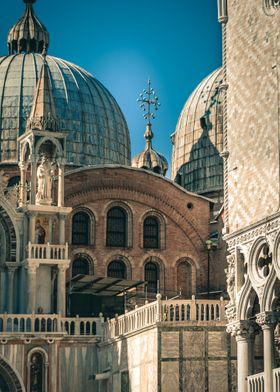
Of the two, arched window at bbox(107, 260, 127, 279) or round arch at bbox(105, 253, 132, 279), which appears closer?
round arch at bbox(105, 253, 132, 279)

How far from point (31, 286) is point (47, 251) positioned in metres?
1.44

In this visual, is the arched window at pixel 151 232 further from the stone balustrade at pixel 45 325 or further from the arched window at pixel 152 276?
the stone balustrade at pixel 45 325

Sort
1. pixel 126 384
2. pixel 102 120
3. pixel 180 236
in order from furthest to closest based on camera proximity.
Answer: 1. pixel 102 120
2. pixel 180 236
3. pixel 126 384

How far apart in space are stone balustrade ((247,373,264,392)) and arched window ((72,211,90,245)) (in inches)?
730

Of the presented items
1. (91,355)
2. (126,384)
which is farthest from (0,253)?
(126,384)

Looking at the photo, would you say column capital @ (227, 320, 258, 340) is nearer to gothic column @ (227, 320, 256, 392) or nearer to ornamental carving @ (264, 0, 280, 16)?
gothic column @ (227, 320, 256, 392)

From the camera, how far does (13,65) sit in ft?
198

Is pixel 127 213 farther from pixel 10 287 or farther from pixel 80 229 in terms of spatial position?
pixel 10 287

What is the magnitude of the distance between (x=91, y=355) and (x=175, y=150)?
918 inches

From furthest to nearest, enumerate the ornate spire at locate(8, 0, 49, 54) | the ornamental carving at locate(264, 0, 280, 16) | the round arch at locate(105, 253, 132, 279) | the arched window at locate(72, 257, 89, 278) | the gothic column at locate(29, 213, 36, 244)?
the ornate spire at locate(8, 0, 49, 54) → the round arch at locate(105, 253, 132, 279) → the arched window at locate(72, 257, 89, 278) → the gothic column at locate(29, 213, 36, 244) → the ornamental carving at locate(264, 0, 280, 16)

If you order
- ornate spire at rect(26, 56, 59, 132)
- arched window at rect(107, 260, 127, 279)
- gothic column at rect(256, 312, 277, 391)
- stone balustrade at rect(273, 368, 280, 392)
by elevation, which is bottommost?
stone balustrade at rect(273, 368, 280, 392)

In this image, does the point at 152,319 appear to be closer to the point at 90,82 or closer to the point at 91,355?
the point at 91,355

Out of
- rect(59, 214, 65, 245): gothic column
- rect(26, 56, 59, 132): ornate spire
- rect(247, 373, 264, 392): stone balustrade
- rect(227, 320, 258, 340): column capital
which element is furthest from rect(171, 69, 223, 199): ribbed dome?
rect(247, 373, 264, 392): stone balustrade

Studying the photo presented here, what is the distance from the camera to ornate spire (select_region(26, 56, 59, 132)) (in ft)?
151
